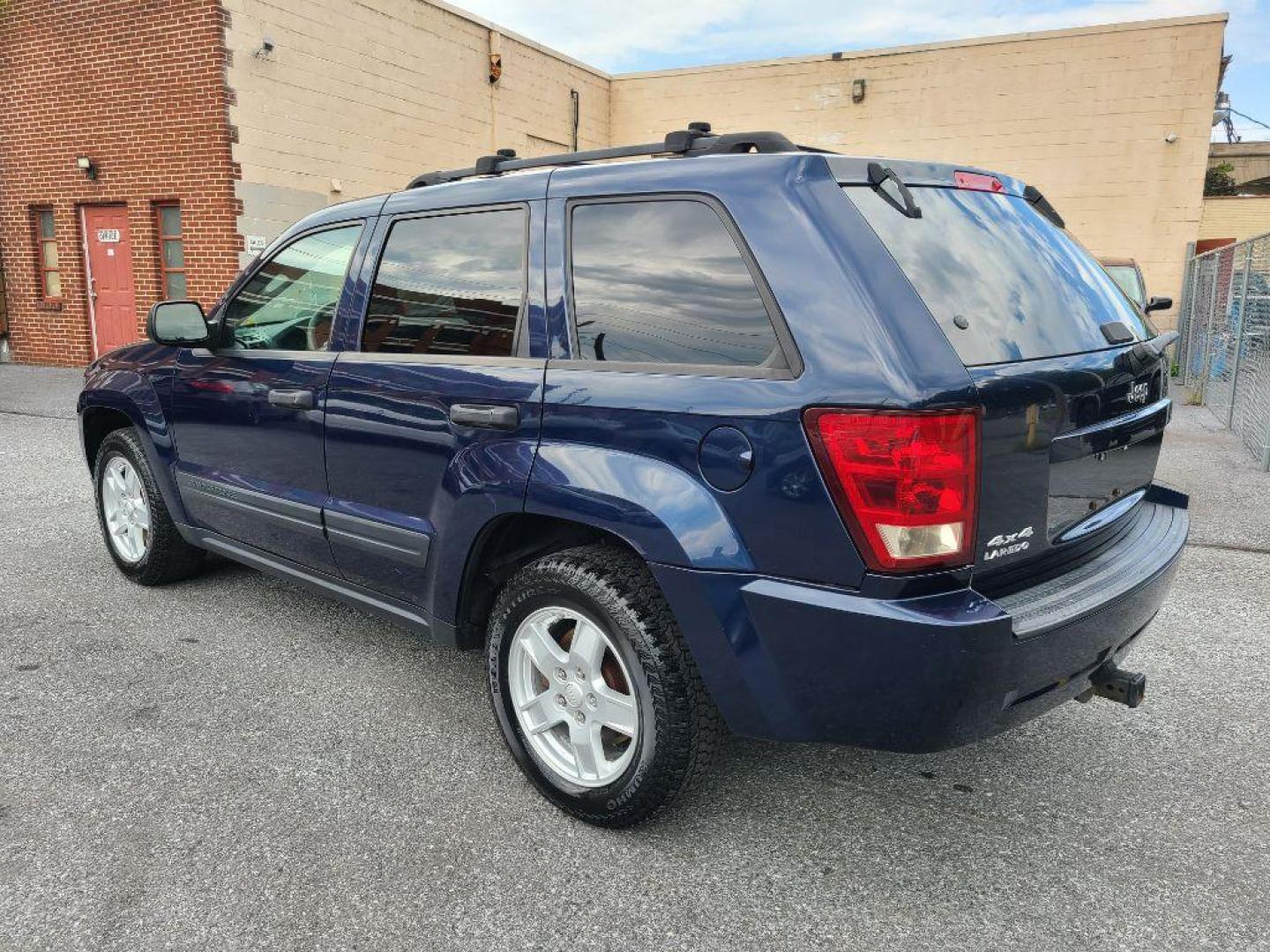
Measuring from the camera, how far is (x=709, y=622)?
2236mm

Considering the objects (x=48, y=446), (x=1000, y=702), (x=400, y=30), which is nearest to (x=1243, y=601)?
(x=1000, y=702)

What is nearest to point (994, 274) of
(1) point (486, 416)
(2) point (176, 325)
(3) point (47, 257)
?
(1) point (486, 416)

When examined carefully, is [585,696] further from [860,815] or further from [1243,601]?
[1243,601]

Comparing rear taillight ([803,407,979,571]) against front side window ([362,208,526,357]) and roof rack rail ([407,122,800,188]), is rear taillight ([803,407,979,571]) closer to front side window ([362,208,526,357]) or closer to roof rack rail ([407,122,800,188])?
roof rack rail ([407,122,800,188])

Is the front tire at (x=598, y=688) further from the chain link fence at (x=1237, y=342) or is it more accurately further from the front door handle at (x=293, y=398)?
the chain link fence at (x=1237, y=342)

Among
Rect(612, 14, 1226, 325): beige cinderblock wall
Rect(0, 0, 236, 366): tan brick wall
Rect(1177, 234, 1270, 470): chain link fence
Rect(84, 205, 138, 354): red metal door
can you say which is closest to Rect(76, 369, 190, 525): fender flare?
Rect(1177, 234, 1270, 470): chain link fence

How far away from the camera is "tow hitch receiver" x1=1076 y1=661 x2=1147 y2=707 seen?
97.8 inches

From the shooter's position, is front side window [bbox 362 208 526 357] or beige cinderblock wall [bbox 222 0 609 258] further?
beige cinderblock wall [bbox 222 0 609 258]

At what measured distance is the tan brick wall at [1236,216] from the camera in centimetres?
2320

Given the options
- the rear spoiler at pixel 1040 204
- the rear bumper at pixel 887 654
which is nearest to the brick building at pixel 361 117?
the rear spoiler at pixel 1040 204

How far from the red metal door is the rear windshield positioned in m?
13.5

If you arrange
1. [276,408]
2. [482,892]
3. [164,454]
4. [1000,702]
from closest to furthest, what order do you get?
[1000,702], [482,892], [276,408], [164,454]

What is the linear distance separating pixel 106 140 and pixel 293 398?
486 inches

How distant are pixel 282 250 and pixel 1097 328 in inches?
116
